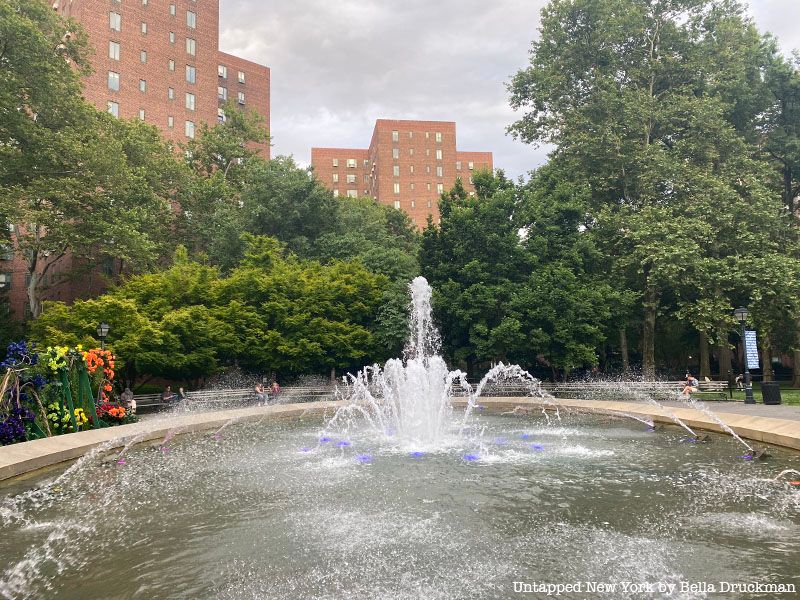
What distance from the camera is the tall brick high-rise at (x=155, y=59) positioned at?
48750 millimetres

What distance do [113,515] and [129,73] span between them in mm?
52130

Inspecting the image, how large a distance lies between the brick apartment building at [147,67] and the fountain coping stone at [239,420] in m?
25.5

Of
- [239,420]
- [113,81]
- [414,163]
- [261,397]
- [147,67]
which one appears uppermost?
[414,163]

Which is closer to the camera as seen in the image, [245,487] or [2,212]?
[245,487]

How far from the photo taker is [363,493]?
29.1 ft

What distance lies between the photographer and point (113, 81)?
49.2m

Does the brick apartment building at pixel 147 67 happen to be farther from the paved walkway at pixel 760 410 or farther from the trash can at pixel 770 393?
the trash can at pixel 770 393

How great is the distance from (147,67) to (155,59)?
55.3 inches

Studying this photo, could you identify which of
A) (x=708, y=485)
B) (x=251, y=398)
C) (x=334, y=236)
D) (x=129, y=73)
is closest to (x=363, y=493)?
(x=708, y=485)

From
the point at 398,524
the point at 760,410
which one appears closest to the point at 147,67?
the point at 760,410

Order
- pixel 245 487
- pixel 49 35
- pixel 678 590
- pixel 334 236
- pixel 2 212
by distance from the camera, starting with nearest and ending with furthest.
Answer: pixel 678 590
pixel 245 487
pixel 2 212
pixel 49 35
pixel 334 236

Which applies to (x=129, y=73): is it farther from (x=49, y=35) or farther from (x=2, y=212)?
(x=2, y=212)

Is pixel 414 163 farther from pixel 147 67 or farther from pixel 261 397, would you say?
pixel 261 397

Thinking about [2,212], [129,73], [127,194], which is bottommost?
[2,212]
